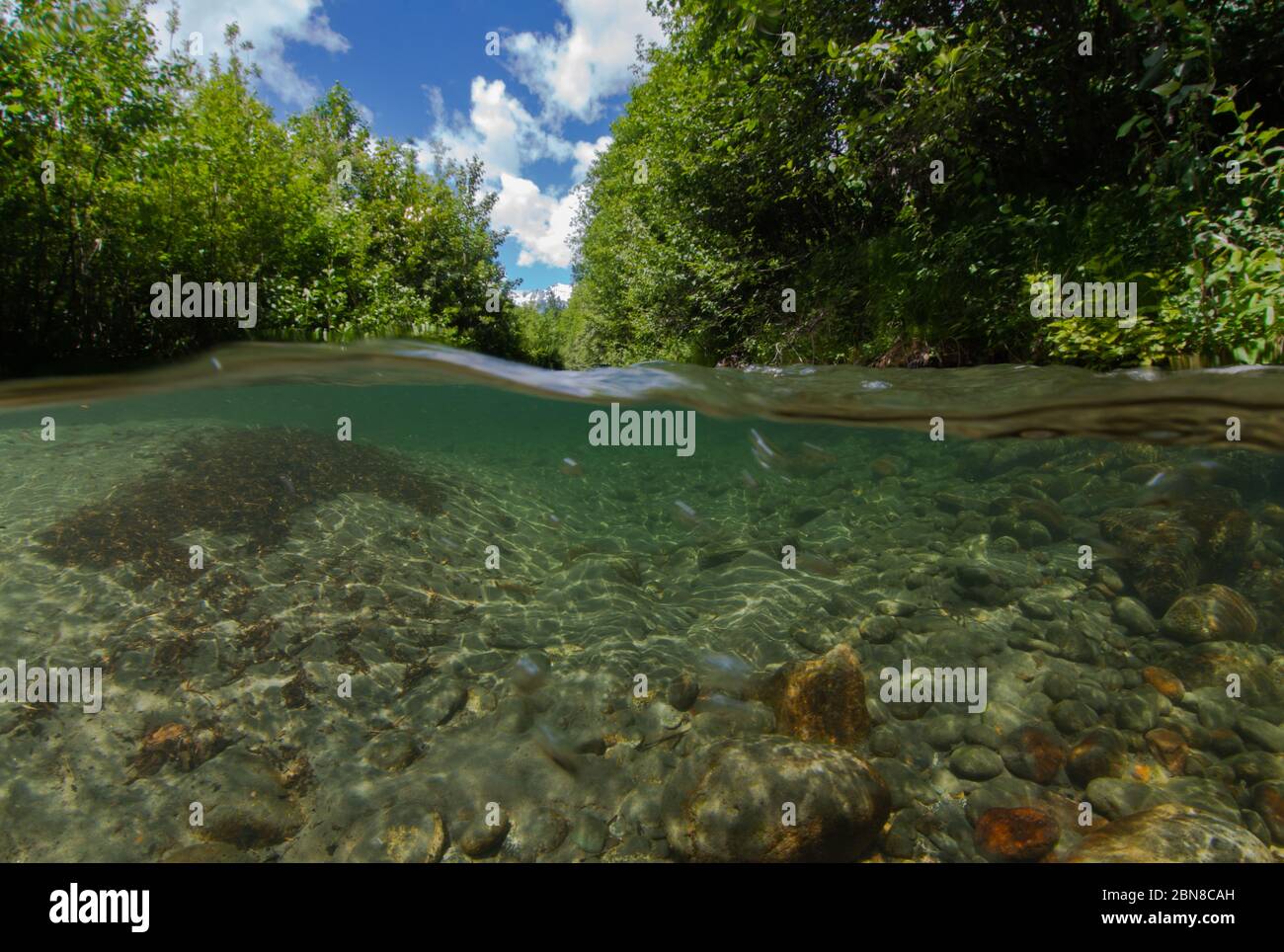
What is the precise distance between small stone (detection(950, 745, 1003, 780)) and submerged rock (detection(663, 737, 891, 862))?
0.96 meters

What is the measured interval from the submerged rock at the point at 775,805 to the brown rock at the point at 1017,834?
30.5 inches

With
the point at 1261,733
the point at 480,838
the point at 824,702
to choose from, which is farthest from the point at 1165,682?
the point at 480,838

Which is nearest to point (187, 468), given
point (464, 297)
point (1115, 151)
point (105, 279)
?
point (105, 279)

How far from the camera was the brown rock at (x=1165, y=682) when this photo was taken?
6.20 meters

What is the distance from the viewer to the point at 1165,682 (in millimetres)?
6309

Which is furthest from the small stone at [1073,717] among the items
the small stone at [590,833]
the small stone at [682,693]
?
the small stone at [590,833]

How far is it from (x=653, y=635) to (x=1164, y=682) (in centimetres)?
586

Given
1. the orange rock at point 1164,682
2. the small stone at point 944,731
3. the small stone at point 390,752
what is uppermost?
the orange rock at point 1164,682

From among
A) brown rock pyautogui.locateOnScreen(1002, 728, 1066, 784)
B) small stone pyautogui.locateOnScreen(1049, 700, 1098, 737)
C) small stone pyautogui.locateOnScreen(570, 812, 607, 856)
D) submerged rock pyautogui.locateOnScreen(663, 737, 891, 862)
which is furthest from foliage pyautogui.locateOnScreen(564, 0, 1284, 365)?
small stone pyautogui.locateOnScreen(570, 812, 607, 856)

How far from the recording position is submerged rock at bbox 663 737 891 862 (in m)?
4.50

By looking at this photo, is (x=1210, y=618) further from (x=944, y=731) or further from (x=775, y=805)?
(x=775, y=805)

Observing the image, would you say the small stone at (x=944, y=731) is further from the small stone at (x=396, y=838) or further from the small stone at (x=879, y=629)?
the small stone at (x=396, y=838)

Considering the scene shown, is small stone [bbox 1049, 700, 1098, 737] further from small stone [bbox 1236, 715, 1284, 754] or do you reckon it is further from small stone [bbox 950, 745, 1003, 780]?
small stone [bbox 1236, 715, 1284, 754]
